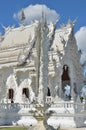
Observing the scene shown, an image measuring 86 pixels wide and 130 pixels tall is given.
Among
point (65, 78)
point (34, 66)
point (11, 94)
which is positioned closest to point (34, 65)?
point (34, 66)

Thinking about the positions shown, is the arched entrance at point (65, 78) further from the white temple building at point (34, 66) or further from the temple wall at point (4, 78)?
the temple wall at point (4, 78)

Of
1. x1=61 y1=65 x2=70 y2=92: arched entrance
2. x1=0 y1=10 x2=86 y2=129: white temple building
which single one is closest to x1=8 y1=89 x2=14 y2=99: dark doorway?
x1=0 y1=10 x2=86 y2=129: white temple building

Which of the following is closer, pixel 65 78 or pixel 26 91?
pixel 26 91

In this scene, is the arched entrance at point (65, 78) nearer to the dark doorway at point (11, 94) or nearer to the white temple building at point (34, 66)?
the white temple building at point (34, 66)

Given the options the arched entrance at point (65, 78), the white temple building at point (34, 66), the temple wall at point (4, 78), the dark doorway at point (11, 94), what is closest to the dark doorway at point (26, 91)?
the white temple building at point (34, 66)

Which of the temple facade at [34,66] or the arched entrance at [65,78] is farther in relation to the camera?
the arched entrance at [65,78]

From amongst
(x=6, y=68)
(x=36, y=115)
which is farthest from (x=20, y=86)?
(x=36, y=115)

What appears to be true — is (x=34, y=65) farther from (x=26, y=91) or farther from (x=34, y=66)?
(x=26, y=91)

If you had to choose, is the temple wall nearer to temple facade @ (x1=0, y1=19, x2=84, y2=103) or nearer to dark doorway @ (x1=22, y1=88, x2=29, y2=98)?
temple facade @ (x1=0, y1=19, x2=84, y2=103)

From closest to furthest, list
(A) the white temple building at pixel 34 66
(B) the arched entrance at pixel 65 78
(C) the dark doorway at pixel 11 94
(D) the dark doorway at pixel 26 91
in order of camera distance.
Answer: (A) the white temple building at pixel 34 66
(D) the dark doorway at pixel 26 91
(C) the dark doorway at pixel 11 94
(B) the arched entrance at pixel 65 78

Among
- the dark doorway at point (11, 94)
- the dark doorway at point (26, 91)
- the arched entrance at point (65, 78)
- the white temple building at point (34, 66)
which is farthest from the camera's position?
the arched entrance at point (65, 78)

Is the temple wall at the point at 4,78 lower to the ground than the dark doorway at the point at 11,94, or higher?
higher

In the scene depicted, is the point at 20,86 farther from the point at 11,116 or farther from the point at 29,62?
the point at 11,116

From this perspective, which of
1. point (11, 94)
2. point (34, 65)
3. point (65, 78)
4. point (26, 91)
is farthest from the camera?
point (65, 78)
